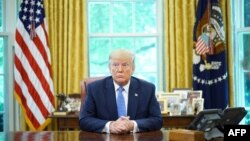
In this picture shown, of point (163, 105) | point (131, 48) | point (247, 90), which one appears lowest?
point (163, 105)

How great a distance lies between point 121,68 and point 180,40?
2495 millimetres

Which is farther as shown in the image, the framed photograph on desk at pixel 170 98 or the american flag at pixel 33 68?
the american flag at pixel 33 68

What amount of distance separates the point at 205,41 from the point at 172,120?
108 cm

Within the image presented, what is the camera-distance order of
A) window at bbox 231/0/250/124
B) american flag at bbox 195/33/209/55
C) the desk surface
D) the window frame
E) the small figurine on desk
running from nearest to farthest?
the desk surface → the small figurine on desk → american flag at bbox 195/33/209/55 → the window frame → window at bbox 231/0/250/124

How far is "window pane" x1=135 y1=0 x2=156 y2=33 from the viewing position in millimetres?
5441

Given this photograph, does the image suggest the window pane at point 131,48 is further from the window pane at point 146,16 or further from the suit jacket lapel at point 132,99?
the suit jacket lapel at point 132,99

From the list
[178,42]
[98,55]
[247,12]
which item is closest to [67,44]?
[98,55]

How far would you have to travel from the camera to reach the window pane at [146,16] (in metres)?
5.44

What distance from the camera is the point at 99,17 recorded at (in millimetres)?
5426

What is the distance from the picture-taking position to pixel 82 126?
9.01 ft

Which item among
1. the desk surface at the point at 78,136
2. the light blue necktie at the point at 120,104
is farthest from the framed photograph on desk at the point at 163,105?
the desk surface at the point at 78,136

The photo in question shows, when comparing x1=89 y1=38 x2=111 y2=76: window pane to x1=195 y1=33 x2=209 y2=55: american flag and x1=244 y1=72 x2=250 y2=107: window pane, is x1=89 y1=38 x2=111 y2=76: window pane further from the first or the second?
x1=244 y1=72 x2=250 y2=107: window pane

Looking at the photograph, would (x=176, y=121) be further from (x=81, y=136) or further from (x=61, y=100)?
(x=81, y=136)

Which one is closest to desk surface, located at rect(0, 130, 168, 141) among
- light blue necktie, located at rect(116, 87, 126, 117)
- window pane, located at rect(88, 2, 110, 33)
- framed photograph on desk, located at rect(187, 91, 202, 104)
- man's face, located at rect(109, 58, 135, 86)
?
light blue necktie, located at rect(116, 87, 126, 117)
